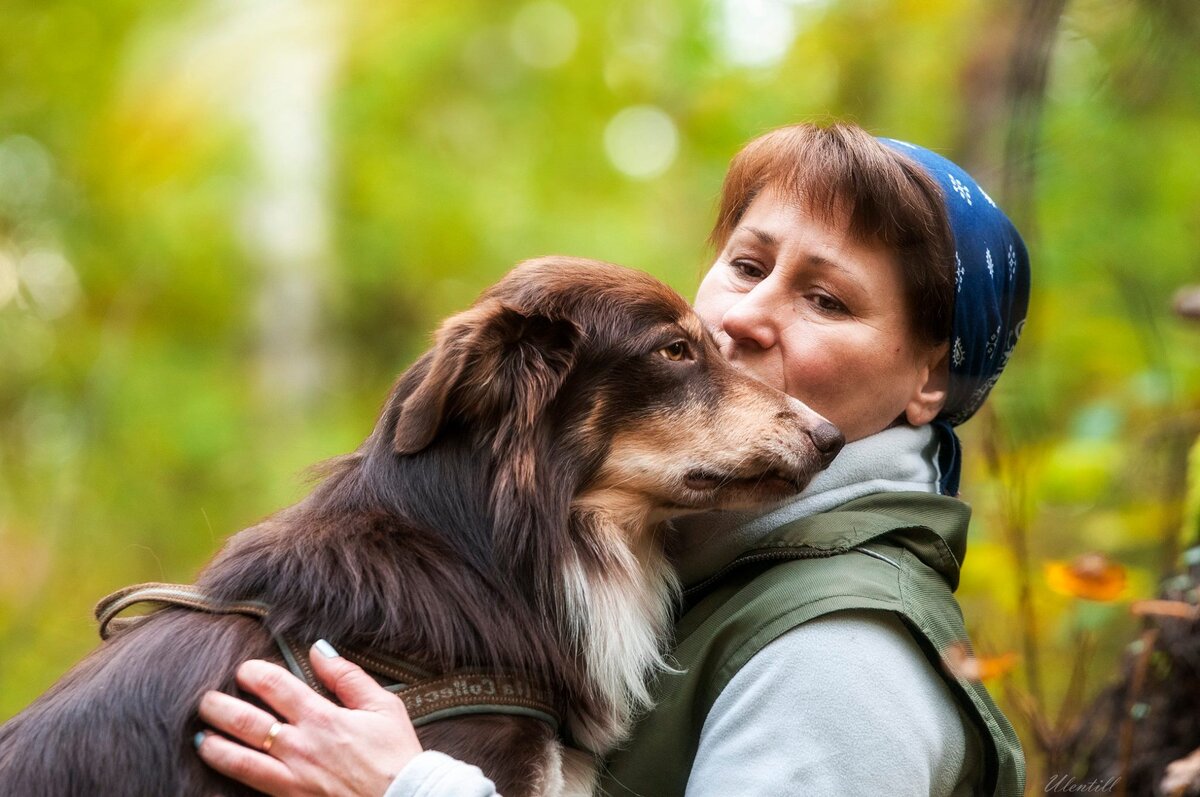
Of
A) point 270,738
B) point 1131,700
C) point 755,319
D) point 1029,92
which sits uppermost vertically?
point 1029,92

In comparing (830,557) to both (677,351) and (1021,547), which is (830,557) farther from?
(1021,547)

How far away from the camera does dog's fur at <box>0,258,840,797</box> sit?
212cm

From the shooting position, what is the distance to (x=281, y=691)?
6.89 ft

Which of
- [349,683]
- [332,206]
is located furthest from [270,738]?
[332,206]

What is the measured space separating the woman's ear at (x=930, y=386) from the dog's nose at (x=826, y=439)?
29 centimetres

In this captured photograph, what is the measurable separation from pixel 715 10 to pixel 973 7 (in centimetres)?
153

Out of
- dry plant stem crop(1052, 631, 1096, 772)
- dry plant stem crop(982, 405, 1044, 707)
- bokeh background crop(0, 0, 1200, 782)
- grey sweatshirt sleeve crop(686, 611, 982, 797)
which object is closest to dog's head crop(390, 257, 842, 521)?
grey sweatshirt sleeve crop(686, 611, 982, 797)

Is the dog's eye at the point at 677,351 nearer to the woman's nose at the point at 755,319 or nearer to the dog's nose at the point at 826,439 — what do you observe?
the woman's nose at the point at 755,319

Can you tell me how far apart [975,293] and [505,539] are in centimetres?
122

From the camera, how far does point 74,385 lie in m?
9.55

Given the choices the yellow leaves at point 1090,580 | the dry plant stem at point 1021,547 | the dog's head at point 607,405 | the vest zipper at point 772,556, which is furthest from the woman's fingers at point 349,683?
the dry plant stem at point 1021,547

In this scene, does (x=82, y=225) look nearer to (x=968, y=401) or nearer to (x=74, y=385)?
(x=74, y=385)

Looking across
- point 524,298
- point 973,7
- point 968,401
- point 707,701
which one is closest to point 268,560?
point 524,298

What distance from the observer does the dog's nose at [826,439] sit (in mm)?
2436
